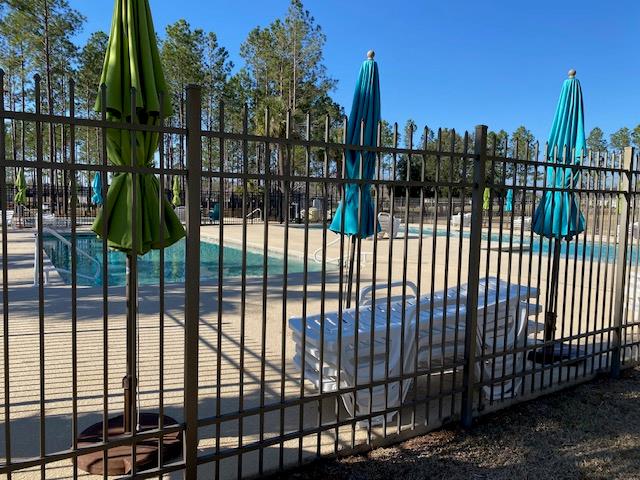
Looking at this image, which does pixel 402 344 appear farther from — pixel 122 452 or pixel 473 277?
pixel 122 452

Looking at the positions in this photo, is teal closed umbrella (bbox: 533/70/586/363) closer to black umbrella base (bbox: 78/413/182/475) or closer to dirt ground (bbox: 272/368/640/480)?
dirt ground (bbox: 272/368/640/480)

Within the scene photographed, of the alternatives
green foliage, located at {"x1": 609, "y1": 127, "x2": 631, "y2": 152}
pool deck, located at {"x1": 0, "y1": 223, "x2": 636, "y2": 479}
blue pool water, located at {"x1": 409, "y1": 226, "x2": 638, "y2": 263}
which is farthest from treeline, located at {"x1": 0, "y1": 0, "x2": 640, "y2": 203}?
green foliage, located at {"x1": 609, "y1": 127, "x2": 631, "y2": 152}

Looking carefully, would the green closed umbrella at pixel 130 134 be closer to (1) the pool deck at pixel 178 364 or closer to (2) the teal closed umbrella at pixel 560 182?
(1) the pool deck at pixel 178 364

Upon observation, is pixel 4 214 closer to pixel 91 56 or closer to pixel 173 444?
pixel 173 444

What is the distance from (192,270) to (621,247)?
398 cm

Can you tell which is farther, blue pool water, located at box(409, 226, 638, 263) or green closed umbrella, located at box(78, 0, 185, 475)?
blue pool water, located at box(409, 226, 638, 263)

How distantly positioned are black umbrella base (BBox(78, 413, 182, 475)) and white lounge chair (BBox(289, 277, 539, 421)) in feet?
3.03

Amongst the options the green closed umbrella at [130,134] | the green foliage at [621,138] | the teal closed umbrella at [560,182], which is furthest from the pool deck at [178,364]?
the green foliage at [621,138]

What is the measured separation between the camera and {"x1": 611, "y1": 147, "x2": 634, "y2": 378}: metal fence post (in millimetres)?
4395

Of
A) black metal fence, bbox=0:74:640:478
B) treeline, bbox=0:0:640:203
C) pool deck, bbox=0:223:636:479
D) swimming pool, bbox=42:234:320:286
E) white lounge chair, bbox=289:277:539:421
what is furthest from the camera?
treeline, bbox=0:0:640:203

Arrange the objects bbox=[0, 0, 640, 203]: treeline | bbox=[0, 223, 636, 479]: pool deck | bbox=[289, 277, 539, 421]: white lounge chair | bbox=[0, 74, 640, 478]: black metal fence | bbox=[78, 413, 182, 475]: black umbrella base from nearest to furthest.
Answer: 1. bbox=[0, 74, 640, 478]: black metal fence
2. bbox=[78, 413, 182, 475]: black umbrella base
3. bbox=[0, 223, 636, 479]: pool deck
4. bbox=[289, 277, 539, 421]: white lounge chair
5. bbox=[0, 0, 640, 203]: treeline

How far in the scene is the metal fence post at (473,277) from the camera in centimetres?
331

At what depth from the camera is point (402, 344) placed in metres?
3.01

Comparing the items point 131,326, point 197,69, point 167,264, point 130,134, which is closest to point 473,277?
point 131,326
